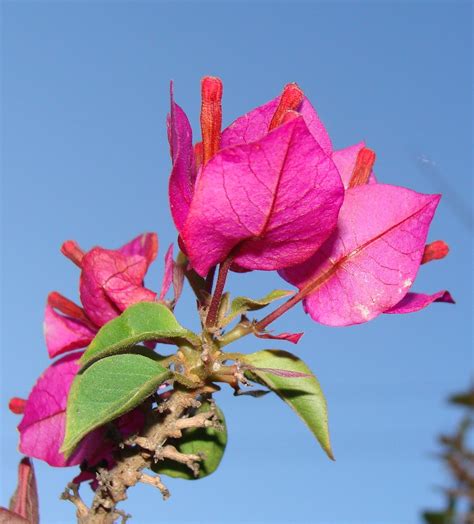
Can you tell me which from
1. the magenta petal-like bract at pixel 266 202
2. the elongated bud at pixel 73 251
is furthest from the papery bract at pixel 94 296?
the magenta petal-like bract at pixel 266 202

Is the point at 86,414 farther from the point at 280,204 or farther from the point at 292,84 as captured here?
the point at 292,84

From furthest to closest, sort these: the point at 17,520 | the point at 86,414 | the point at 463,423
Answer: the point at 463,423
the point at 17,520
the point at 86,414

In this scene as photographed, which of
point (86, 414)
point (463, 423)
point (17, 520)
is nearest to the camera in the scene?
point (86, 414)

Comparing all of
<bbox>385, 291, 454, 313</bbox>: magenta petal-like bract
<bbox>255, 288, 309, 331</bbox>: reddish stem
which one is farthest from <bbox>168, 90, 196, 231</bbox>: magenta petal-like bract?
<bbox>385, 291, 454, 313</bbox>: magenta petal-like bract

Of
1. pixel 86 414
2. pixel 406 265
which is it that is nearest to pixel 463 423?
pixel 406 265

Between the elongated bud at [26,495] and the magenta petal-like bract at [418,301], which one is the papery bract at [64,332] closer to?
the elongated bud at [26,495]

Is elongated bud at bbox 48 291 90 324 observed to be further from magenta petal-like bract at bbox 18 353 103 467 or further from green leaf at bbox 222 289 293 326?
green leaf at bbox 222 289 293 326
